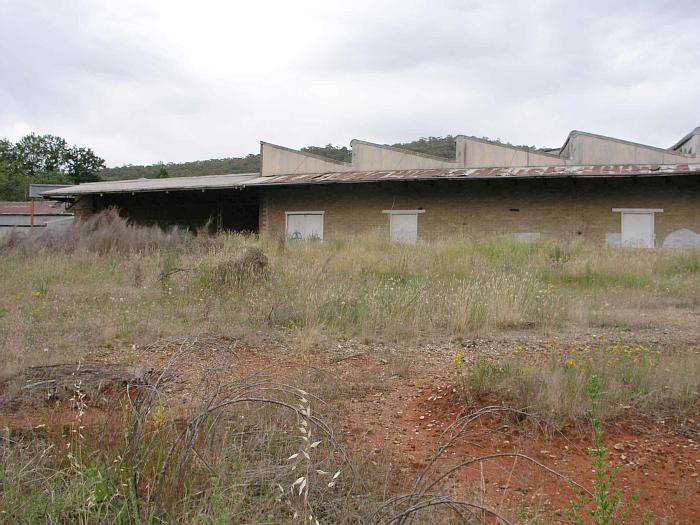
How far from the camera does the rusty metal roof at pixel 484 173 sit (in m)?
16.8

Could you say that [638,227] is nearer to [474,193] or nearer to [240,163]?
[474,193]

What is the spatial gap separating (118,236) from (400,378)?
11282 millimetres

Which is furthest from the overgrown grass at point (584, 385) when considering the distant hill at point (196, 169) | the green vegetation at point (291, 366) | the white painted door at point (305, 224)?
the distant hill at point (196, 169)

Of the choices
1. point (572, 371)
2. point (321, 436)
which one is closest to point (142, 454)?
point (321, 436)

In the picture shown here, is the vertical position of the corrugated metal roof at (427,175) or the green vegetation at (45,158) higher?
the green vegetation at (45,158)

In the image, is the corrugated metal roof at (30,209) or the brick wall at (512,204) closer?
the brick wall at (512,204)

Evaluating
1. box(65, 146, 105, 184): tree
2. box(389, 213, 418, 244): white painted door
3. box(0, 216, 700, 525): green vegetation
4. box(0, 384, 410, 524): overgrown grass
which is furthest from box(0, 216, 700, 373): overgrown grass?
box(65, 146, 105, 184): tree

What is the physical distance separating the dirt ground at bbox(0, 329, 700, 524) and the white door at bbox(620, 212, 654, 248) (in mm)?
12212

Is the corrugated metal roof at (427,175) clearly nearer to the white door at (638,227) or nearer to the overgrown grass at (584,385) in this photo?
the white door at (638,227)

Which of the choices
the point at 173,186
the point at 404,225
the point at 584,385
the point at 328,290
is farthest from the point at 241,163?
the point at 584,385

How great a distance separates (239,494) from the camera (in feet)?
8.70

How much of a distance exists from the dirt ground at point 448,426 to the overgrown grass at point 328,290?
84 centimetres

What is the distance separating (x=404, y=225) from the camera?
1948 cm

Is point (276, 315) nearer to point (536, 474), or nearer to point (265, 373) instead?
point (265, 373)
